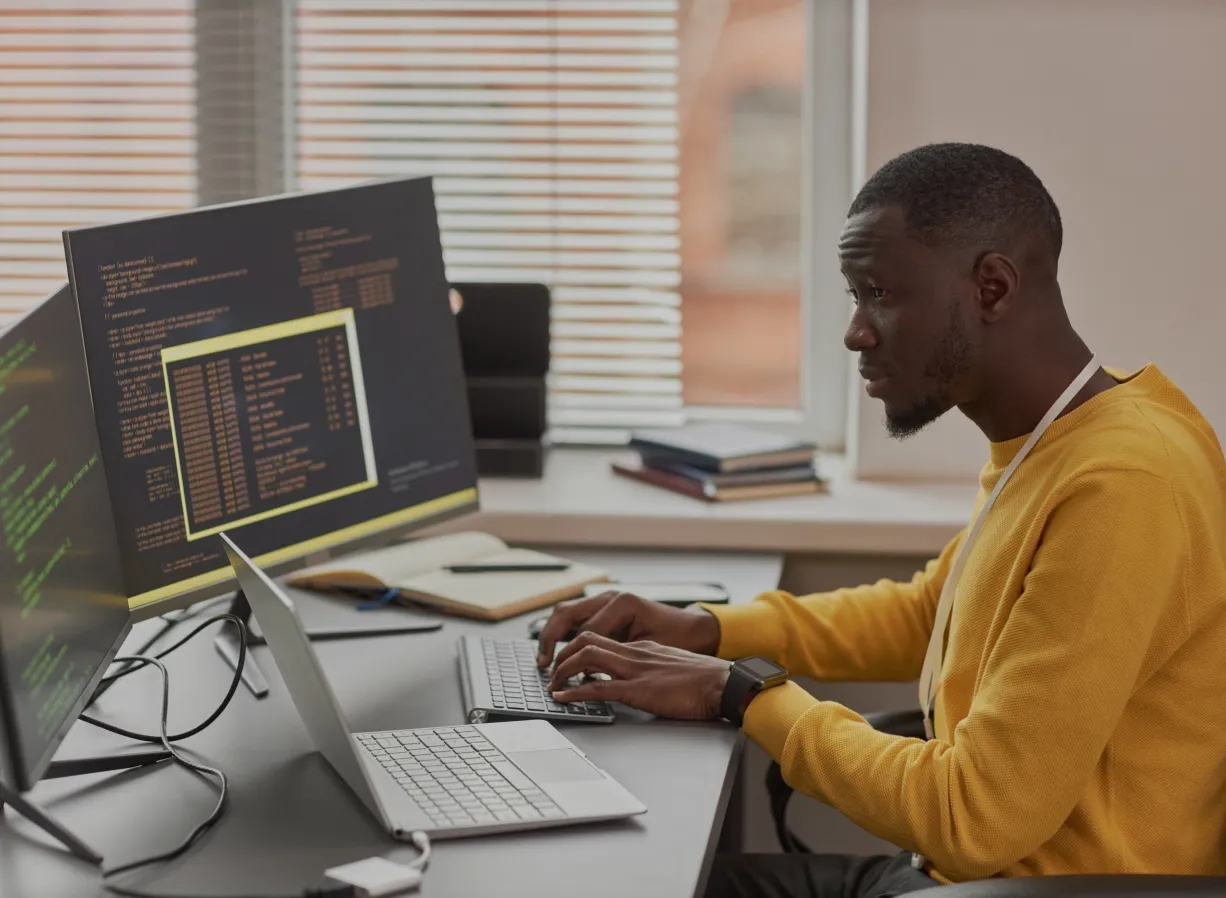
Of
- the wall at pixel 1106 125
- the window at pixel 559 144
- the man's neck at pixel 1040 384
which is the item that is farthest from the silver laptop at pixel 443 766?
the window at pixel 559 144

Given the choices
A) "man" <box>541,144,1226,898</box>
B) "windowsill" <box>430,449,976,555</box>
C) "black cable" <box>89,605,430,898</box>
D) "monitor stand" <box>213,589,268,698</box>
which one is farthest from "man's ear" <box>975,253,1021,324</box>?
"windowsill" <box>430,449,976,555</box>

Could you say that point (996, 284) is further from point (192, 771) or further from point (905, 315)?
point (192, 771)

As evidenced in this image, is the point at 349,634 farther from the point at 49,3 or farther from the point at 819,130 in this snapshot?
the point at 49,3

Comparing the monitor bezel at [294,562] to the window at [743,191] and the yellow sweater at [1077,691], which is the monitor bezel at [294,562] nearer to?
the yellow sweater at [1077,691]

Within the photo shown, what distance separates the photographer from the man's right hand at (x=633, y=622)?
1.60 meters

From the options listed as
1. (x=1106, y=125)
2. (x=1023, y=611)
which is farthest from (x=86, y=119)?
(x=1023, y=611)

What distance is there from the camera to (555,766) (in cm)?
126

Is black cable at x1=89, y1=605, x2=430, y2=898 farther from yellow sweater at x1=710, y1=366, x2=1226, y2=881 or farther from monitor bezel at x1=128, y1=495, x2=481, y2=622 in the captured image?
yellow sweater at x1=710, y1=366, x2=1226, y2=881

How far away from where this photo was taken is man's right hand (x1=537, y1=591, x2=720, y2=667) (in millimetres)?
1604

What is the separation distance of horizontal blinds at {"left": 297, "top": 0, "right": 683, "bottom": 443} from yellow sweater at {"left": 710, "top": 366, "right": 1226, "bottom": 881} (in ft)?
4.71

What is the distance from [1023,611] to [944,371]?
0.26 metres

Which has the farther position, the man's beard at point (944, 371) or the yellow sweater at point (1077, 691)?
the man's beard at point (944, 371)

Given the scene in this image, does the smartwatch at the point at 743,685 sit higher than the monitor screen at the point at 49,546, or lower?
lower

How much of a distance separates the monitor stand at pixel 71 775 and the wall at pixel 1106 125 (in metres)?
1.56
